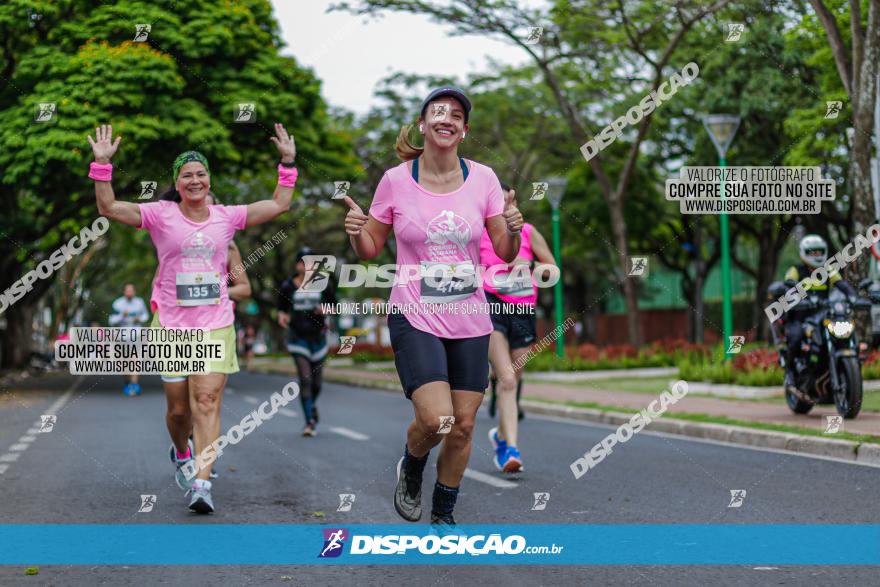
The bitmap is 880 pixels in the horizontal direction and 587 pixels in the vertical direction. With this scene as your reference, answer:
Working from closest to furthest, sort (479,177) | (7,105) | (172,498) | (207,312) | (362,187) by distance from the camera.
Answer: (479,177) → (207,312) → (172,498) → (7,105) → (362,187)

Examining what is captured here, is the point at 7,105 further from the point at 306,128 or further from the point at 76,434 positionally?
the point at 76,434

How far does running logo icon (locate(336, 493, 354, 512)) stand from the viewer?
7.03 metres

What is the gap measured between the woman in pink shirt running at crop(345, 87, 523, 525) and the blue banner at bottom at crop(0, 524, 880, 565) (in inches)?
22.3

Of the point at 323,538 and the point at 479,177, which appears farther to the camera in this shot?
the point at 323,538

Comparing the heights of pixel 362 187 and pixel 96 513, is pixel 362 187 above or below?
above

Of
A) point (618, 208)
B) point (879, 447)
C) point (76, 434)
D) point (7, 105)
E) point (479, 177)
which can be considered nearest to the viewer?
point (479, 177)

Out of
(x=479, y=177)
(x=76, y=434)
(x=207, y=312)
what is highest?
A: (x=479, y=177)

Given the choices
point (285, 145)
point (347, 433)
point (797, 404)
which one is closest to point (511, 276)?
point (285, 145)

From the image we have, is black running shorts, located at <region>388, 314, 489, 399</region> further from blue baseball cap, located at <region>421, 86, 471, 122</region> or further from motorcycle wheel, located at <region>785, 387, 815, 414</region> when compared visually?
motorcycle wheel, located at <region>785, 387, 815, 414</region>

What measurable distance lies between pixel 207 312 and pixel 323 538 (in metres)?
1.59

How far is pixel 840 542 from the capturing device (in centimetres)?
564

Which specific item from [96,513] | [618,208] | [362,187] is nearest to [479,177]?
[96,513]

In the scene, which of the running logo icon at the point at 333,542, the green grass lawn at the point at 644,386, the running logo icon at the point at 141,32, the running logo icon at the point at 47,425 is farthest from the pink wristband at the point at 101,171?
the running logo icon at the point at 141,32

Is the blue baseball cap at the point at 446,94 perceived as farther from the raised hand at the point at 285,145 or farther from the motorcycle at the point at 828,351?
the motorcycle at the point at 828,351
